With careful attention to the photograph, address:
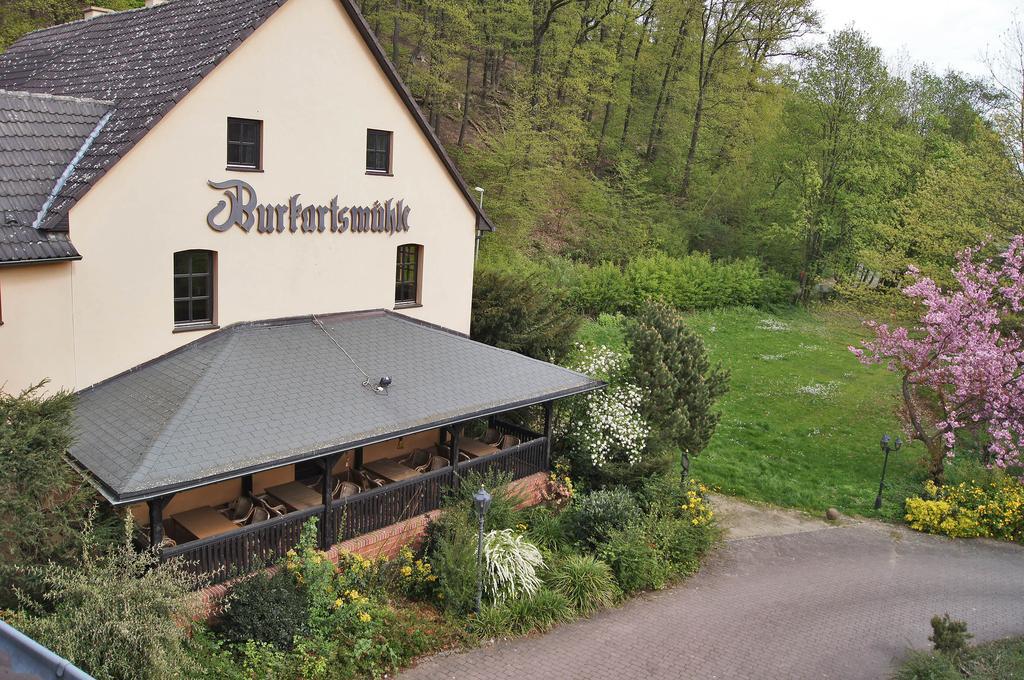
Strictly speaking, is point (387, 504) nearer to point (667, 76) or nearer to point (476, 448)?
point (476, 448)

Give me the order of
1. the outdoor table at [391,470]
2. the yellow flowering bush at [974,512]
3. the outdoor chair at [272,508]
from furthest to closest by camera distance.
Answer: the yellow flowering bush at [974,512]
the outdoor table at [391,470]
the outdoor chair at [272,508]

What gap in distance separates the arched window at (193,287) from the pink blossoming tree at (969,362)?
52.5ft

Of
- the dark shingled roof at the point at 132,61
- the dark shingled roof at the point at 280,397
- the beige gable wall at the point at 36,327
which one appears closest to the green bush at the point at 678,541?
the dark shingled roof at the point at 280,397

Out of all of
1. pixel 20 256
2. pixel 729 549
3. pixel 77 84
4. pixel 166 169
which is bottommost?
pixel 729 549

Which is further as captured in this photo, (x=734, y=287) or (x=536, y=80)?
(x=734, y=287)

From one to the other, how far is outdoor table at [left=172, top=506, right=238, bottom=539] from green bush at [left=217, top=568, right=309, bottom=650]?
1571 mm

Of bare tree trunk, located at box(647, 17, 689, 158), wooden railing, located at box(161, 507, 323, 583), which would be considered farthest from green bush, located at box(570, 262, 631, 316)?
wooden railing, located at box(161, 507, 323, 583)

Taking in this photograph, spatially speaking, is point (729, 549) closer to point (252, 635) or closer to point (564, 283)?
point (252, 635)

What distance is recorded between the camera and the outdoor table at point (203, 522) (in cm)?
1223

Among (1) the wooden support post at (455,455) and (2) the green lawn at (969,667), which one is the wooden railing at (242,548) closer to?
(1) the wooden support post at (455,455)

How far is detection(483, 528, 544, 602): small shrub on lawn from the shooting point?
1290 centimetres

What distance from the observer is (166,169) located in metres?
12.8

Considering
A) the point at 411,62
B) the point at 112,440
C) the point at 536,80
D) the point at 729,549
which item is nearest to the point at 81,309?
the point at 112,440

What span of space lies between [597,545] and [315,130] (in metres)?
9.38
